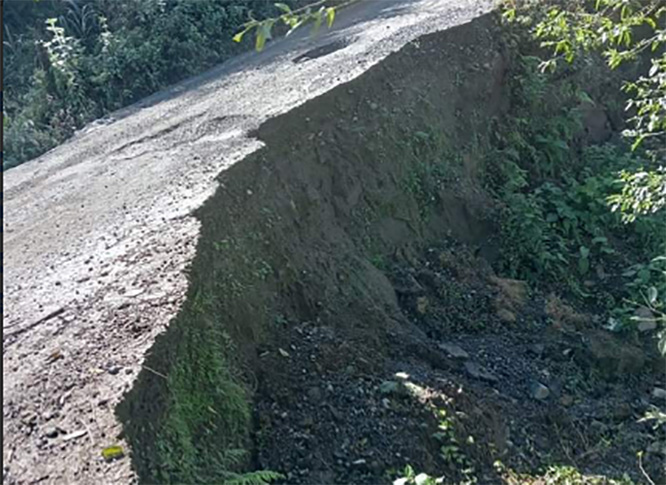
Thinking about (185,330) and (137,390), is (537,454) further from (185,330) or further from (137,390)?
(137,390)

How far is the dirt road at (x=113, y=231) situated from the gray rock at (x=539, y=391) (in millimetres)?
2273

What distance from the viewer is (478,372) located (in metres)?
5.36

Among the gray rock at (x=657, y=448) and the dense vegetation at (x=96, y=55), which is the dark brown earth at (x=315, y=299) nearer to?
the gray rock at (x=657, y=448)

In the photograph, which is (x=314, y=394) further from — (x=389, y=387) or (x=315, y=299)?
(x=315, y=299)

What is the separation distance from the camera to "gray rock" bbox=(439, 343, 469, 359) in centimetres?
541

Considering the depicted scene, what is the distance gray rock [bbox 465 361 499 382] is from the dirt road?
6.18 ft

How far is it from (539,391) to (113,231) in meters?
2.68

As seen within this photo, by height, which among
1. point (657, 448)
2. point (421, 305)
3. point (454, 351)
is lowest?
point (657, 448)

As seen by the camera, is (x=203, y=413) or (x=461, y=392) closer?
(x=203, y=413)

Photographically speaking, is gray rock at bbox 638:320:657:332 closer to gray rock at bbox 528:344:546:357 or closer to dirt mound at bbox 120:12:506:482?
gray rock at bbox 528:344:546:357

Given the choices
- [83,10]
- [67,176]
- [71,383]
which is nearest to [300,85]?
[67,176]

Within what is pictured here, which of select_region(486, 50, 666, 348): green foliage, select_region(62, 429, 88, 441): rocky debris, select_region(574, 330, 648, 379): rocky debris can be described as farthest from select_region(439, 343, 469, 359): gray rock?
select_region(62, 429, 88, 441): rocky debris

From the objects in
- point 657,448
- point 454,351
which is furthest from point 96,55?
point 657,448

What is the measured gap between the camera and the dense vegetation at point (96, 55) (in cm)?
1013
